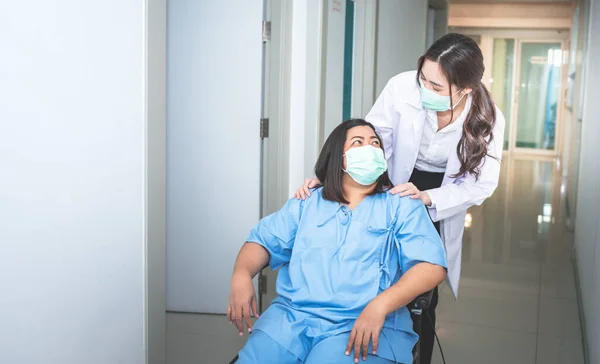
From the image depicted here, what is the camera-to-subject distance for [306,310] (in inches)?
73.4

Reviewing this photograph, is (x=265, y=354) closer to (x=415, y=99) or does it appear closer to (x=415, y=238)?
(x=415, y=238)

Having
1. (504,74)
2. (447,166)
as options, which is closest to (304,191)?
(447,166)

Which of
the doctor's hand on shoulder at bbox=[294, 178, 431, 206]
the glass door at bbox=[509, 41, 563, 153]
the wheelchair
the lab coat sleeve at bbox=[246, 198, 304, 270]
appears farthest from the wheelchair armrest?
the glass door at bbox=[509, 41, 563, 153]

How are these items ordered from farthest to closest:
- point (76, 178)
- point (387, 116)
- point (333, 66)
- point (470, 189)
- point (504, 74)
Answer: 1. point (504, 74)
2. point (333, 66)
3. point (387, 116)
4. point (470, 189)
5. point (76, 178)

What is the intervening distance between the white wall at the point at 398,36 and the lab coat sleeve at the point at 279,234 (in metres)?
2.60

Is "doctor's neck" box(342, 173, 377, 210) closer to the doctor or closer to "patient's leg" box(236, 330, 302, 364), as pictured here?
the doctor

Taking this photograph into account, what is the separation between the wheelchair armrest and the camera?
188 cm

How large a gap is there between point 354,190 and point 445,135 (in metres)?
0.49

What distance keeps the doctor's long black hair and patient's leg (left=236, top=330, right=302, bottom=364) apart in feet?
3.07

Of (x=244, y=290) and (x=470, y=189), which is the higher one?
(x=470, y=189)

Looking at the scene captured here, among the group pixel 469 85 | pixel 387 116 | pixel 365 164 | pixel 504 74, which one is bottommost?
pixel 365 164

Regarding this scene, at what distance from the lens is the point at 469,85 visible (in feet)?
7.19

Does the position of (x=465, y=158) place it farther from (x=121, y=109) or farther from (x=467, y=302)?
(x=467, y=302)

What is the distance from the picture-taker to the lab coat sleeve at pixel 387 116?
2443 mm
